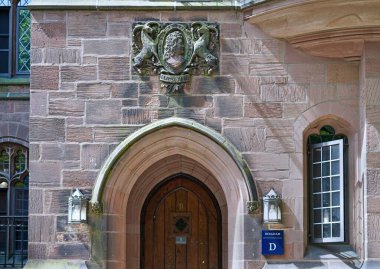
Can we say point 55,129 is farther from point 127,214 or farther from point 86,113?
point 127,214

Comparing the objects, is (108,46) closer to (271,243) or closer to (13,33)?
(13,33)

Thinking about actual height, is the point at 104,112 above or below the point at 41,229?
above

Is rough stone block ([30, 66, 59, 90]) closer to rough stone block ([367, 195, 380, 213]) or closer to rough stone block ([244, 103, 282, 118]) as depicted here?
rough stone block ([244, 103, 282, 118])

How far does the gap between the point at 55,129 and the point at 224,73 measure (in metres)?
2.27

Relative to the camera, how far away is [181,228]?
15492mm

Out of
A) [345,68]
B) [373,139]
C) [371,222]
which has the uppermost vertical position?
[345,68]

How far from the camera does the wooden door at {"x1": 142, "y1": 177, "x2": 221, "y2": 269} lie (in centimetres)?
1543

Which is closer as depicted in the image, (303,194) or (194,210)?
(303,194)

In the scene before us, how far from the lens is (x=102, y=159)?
14.5 metres

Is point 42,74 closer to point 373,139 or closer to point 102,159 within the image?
point 102,159

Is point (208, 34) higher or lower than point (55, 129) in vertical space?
higher

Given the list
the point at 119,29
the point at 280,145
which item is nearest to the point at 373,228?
the point at 280,145

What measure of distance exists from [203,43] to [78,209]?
2623 mm

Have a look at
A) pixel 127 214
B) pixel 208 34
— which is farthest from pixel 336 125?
pixel 127 214
